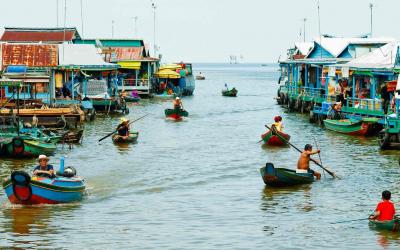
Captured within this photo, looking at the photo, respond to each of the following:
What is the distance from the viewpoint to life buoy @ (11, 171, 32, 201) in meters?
22.0

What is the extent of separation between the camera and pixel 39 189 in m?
22.8

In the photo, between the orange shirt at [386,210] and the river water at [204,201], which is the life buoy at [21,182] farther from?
the orange shirt at [386,210]

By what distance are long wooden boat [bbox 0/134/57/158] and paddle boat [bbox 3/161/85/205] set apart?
810 cm

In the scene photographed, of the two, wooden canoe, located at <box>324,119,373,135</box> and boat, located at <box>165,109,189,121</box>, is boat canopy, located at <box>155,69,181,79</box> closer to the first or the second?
boat, located at <box>165,109,189,121</box>

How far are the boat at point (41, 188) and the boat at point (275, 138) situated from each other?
1338cm

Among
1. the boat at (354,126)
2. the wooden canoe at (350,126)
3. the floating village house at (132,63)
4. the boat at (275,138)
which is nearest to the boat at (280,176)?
the boat at (275,138)

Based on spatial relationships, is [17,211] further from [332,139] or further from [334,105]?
[334,105]

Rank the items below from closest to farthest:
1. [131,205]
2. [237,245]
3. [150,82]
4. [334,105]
Answer: [237,245] → [131,205] → [334,105] → [150,82]

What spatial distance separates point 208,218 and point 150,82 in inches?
2187

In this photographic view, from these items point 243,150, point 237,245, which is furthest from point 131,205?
point 243,150

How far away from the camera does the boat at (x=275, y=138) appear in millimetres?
35719

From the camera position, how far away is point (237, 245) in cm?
1964

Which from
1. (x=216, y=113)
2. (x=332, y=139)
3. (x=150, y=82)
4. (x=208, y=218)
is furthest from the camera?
(x=150, y=82)

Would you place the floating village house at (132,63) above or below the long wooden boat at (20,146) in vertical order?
above
